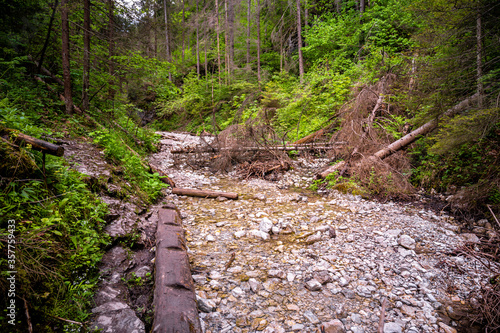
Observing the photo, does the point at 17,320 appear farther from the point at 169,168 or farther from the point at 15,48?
the point at 15,48

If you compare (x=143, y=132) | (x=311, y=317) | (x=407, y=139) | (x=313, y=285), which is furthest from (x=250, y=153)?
(x=311, y=317)

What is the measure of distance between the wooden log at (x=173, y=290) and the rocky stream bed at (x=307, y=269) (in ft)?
0.79

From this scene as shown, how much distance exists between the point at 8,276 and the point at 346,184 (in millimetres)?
6147

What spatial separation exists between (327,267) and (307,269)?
0.29m

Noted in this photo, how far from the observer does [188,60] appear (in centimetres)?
2592

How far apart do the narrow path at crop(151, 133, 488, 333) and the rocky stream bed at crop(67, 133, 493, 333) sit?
13 millimetres

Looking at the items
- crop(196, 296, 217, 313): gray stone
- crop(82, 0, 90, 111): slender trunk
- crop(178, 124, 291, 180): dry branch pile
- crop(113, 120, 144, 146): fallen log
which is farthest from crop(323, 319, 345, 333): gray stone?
crop(113, 120, 144, 146): fallen log

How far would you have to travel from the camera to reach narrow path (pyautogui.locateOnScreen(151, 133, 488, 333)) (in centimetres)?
224

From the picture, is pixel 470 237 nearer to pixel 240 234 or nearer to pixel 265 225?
pixel 265 225

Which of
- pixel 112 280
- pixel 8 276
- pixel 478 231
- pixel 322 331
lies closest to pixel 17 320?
pixel 8 276

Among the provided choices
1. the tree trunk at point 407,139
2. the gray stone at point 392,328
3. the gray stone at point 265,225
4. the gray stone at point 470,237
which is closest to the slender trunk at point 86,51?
the gray stone at point 265,225

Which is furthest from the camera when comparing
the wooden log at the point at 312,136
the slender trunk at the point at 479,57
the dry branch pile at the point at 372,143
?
the wooden log at the point at 312,136

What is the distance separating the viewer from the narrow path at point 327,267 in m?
2.24

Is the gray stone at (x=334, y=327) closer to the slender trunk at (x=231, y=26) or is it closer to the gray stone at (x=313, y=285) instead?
the gray stone at (x=313, y=285)
